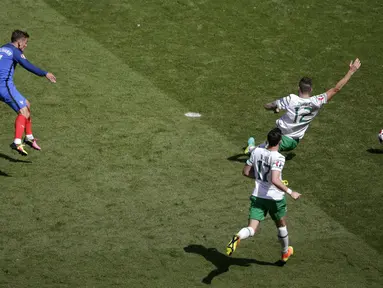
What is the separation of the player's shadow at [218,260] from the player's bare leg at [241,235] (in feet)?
2.25

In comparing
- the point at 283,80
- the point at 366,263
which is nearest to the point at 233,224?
the point at 366,263

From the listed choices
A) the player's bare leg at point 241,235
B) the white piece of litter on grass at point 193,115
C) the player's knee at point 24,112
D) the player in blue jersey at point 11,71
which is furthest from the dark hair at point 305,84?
the player's knee at point 24,112

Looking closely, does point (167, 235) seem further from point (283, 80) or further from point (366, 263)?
point (283, 80)

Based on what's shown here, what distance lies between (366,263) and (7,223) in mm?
6075

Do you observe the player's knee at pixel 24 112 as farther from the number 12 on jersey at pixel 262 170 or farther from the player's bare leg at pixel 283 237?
the player's bare leg at pixel 283 237

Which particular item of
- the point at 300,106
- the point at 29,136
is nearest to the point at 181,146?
the point at 300,106

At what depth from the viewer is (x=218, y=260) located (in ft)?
38.7

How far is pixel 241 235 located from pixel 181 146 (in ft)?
15.6

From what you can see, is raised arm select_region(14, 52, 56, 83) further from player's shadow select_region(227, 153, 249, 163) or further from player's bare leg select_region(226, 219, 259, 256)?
player's bare leg select_region(226, 219, 259, 256)

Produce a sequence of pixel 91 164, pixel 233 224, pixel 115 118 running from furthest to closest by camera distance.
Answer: pixel 115 118, pixel 91 164, pixel 233 224

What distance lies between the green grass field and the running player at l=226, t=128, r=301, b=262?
81 cm

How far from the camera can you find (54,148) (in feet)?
49.5

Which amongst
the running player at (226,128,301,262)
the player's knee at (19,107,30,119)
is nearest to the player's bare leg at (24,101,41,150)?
the player's knee at (19,107,30,119)

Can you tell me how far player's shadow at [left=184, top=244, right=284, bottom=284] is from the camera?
38.0 ft
